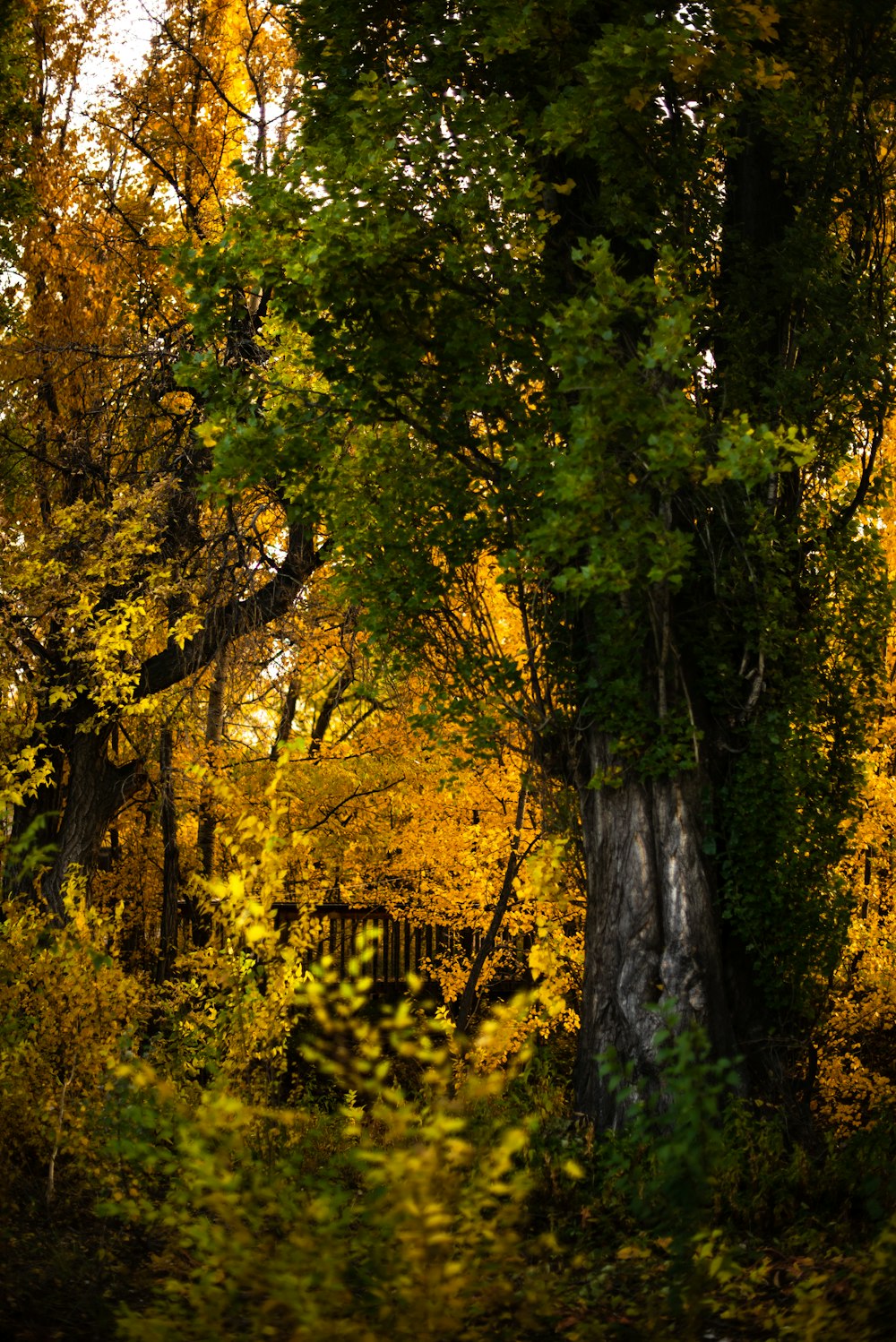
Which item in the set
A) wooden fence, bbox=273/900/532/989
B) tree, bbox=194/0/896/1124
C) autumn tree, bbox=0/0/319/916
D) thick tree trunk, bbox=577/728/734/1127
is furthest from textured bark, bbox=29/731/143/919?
thick tree trunk, bbox=577/728/734/1127

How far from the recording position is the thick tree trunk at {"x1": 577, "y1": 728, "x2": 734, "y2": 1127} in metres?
7.86

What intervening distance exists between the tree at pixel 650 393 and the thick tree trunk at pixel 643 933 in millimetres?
19

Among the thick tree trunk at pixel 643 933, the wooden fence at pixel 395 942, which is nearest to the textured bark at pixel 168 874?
the wooden fence at pixel 395 942

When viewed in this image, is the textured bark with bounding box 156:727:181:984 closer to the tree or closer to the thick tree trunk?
the tree

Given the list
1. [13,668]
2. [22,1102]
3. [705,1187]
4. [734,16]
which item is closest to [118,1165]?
[22,1102]

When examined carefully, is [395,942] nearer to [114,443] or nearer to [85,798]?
[85,798]

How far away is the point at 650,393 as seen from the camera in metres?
7.30

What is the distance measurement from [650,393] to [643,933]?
316cm

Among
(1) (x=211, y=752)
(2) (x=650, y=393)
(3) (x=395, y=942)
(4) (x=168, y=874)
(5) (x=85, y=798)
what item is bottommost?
(3) (x=395, y=942)

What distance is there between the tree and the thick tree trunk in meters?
0.02

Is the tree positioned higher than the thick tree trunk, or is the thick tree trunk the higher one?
the tree

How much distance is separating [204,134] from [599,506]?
31.9ft

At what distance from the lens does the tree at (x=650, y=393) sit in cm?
793

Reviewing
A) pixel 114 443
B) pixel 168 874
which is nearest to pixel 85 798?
pixel 168 874
